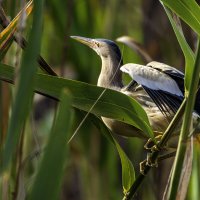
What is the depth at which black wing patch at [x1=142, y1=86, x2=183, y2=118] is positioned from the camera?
167cm

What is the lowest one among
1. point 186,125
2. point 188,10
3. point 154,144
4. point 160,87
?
point 154,144

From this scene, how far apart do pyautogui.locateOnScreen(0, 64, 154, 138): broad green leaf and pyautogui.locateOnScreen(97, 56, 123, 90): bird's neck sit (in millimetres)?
757

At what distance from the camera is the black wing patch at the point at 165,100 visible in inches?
65.6

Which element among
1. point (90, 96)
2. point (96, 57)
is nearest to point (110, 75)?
point (96, 57)

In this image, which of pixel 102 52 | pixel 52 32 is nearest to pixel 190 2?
pixel 102 52

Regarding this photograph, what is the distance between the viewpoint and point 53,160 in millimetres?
739

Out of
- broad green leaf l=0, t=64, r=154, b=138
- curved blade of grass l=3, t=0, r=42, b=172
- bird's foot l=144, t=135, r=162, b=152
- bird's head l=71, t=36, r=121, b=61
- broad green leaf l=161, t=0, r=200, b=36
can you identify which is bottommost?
bird's foot l=144, t=135, r=162, b=152

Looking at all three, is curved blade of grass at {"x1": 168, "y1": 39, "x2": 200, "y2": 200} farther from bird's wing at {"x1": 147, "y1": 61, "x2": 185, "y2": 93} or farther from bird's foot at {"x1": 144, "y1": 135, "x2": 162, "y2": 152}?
bird's wing at {"x1": 147, "y1": 61, "x2": 185, "y2": 93}

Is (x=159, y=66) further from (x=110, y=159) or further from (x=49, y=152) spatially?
(x=49, y=152)

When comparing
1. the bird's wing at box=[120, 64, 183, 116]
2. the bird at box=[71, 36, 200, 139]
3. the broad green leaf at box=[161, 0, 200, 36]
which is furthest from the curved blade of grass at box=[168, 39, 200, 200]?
the bird's wing at box=[120, 64, 183, 116]

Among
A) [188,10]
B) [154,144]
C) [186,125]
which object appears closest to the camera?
[186,125]

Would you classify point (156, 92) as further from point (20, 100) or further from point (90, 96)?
point (20, 100)

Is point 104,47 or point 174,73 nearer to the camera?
point 174,73

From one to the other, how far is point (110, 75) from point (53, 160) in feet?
4.56
